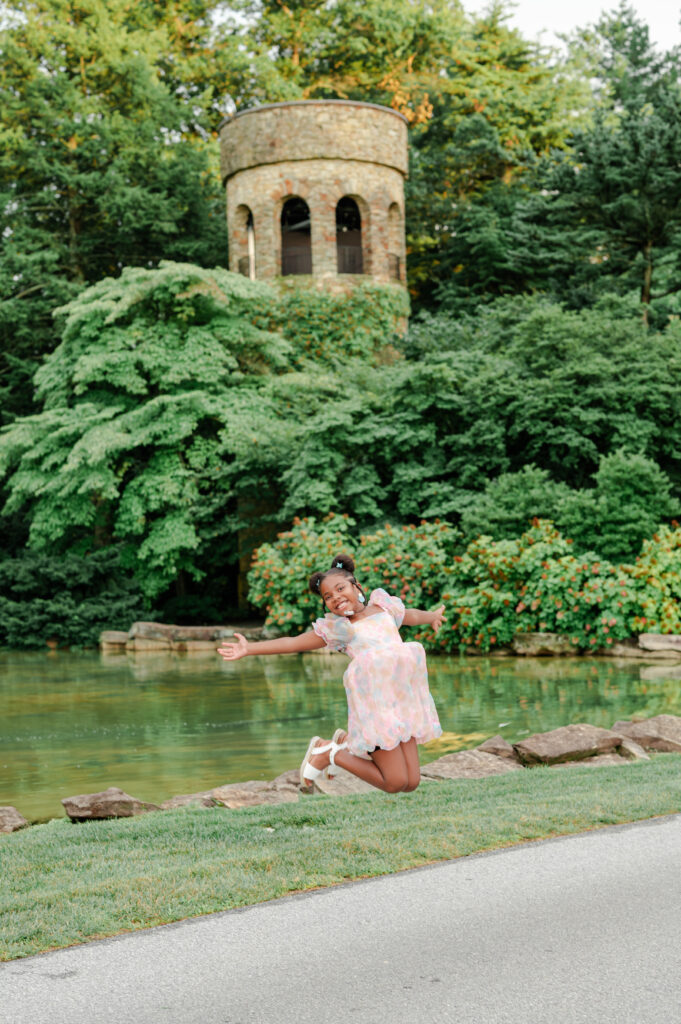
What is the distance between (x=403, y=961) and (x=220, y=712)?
38.0ft

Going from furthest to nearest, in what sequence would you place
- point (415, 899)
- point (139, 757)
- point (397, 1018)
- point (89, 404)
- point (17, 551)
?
1. point (17, 551)
2. point (89, 404)
3. point (139, 757)
4. point (415, 899)
5. point (397, 1018)

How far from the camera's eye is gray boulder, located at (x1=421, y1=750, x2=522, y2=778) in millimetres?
9984

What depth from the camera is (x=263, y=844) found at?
271 inches

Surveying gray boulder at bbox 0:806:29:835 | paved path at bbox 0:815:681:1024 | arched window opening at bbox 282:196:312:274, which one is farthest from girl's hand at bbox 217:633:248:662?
arched window opening at bbox 282:196:312:274

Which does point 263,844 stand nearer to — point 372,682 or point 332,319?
point 372,682

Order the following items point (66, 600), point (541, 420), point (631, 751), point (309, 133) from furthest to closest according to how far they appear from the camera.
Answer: point (309, 133) < point (66, 600) < point (541, 420) < point (631, 751)

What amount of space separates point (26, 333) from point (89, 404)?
6393mm

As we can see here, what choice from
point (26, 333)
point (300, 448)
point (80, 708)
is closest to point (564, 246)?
point (300, 448)

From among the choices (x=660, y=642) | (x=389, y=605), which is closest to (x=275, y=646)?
(x=389, y=605)

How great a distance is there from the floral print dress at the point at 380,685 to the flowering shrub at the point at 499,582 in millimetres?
13012

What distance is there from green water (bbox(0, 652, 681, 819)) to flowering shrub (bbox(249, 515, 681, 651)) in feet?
2.47

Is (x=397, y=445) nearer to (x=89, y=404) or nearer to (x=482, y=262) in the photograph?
(x=89, y=404)

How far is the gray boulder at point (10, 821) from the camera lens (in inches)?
355

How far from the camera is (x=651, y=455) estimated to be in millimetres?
22562
